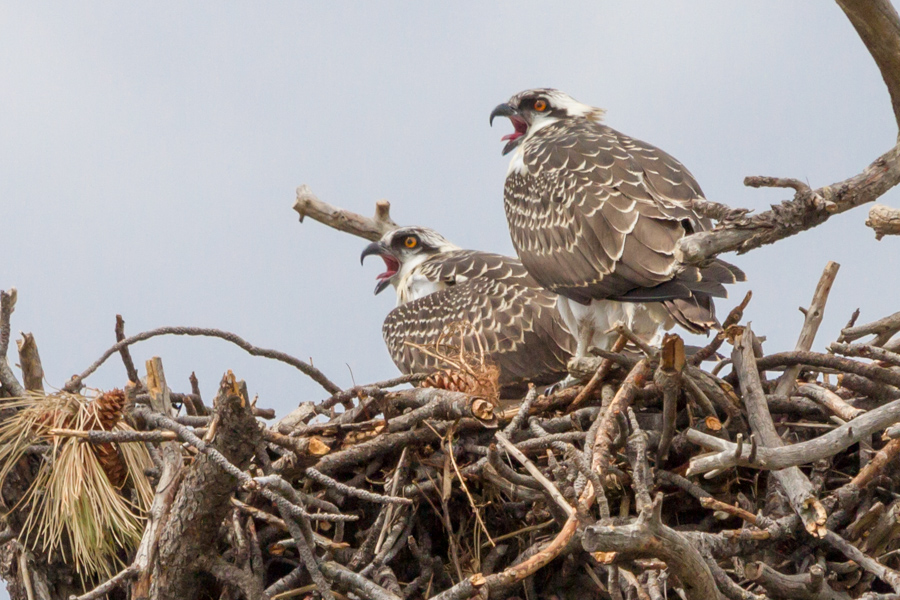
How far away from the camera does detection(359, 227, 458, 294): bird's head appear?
735 cm

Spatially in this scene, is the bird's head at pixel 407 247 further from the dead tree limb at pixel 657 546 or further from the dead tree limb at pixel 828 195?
the dead tree limb at pixel 657 546

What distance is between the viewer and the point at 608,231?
220 inches

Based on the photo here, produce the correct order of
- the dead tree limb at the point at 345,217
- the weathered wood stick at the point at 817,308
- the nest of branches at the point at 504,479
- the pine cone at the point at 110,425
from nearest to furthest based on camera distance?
the nest of branches at the point at 504,479
the pine cone at the point at 110,425
the weathered wood stick at the point at 817,308
the dead tree limb at the point at 345,217

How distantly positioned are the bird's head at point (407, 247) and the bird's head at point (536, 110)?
0.80m

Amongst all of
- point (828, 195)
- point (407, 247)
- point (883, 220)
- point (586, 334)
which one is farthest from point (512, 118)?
point (828, 195)

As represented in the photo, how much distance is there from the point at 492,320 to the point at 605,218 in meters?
0.93

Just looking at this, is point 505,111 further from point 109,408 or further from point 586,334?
point 109,408

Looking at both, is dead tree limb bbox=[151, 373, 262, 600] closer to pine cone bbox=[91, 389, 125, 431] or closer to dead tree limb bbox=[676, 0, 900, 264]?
pine cone bbox=[91, 389, 125, 431]

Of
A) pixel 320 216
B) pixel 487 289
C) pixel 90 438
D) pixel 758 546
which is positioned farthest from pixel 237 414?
pixel 320 216

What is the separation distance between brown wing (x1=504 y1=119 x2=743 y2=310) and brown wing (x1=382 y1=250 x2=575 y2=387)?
0.70 feet

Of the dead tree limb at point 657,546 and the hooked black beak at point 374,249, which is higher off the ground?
the hooked black beak at point 374,249

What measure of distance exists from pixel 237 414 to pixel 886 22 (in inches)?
102

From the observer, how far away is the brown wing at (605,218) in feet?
17.2

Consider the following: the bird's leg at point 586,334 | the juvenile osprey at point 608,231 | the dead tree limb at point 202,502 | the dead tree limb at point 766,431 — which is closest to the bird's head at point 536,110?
the juvenile osprey at point 608,231
